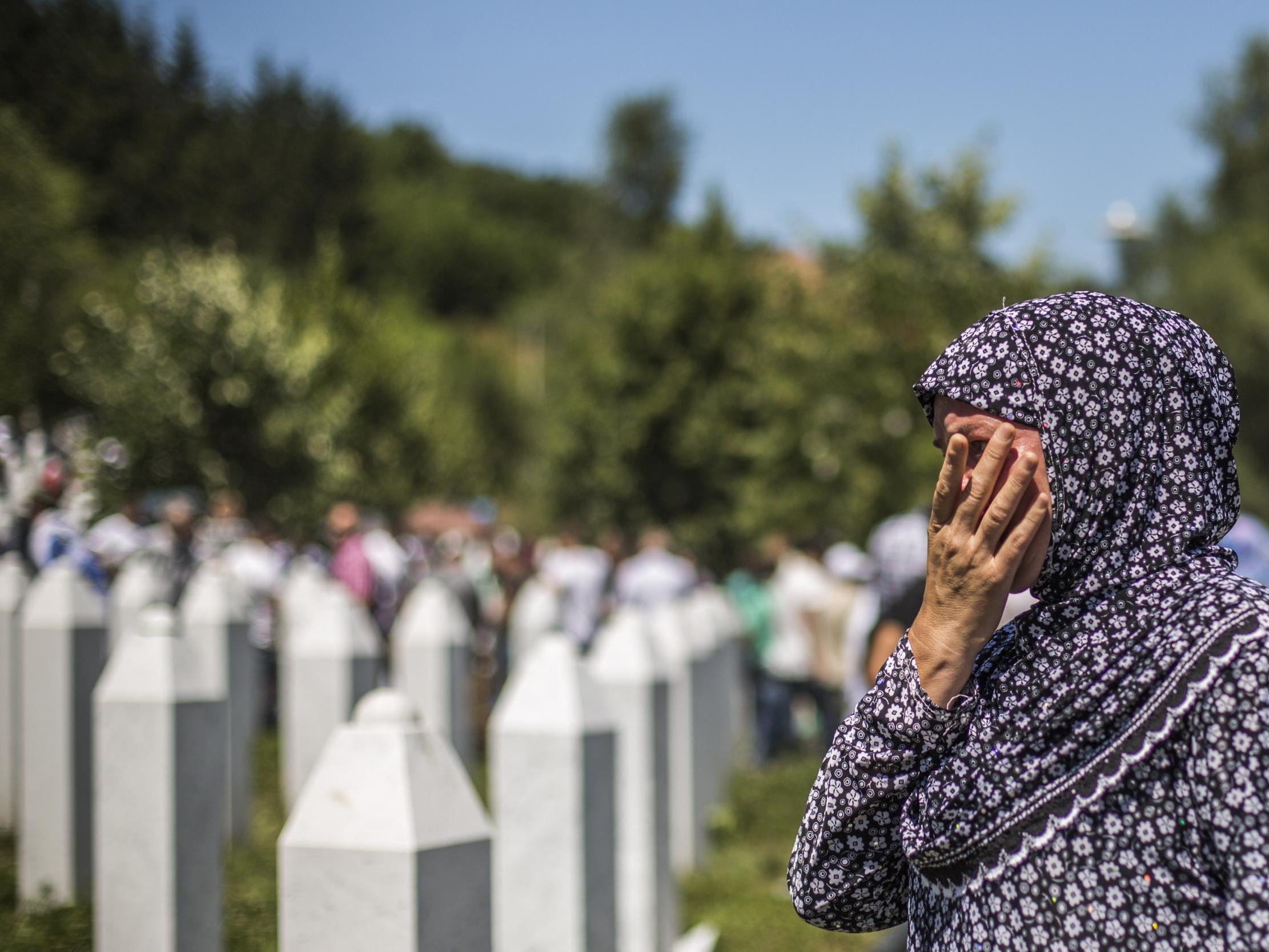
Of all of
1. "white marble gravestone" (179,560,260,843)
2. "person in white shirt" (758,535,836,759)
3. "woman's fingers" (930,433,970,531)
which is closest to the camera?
"woman's fingers" (930,433,970,531)

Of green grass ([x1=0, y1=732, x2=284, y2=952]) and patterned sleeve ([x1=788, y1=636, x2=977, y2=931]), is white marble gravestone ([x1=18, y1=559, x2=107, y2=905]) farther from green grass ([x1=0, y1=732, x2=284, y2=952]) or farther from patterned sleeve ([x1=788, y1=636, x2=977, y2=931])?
patterned sleeve ([x1=788, y1=636, x2=977, y2=931])

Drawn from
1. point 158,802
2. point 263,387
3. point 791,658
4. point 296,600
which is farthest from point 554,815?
point 263,387

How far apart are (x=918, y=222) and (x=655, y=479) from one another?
15.4 m

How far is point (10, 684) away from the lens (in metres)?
6.65

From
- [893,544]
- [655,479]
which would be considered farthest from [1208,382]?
[655,479]

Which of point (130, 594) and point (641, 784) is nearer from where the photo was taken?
point (641, 784)

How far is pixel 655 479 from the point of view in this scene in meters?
38.1

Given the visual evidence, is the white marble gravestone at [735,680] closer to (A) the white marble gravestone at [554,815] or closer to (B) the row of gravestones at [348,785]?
(B) the row of gravestones at [348,785]

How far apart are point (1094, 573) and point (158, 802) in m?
3.61

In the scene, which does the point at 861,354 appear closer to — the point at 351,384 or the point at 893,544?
the point at 351,384

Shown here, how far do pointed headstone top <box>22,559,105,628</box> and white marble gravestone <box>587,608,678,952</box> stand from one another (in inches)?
94.1

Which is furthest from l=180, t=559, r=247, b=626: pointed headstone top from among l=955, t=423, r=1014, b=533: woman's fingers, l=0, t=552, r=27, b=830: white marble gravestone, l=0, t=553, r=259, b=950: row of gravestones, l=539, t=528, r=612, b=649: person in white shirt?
l=955, t=423, r=1014, b=533: woman's fingers

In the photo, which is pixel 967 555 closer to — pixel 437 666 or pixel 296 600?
pixel 437 666

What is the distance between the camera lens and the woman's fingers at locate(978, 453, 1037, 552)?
6.31ft
